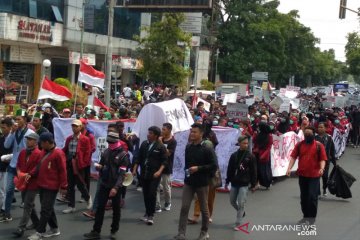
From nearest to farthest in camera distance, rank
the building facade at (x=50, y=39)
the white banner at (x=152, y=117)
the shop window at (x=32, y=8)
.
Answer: the white banner at (x=152, y=117) < the building facade at (x=50, y=39) < the shop window at (x=32, y=8)

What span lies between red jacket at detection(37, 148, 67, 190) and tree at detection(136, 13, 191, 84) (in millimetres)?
20822

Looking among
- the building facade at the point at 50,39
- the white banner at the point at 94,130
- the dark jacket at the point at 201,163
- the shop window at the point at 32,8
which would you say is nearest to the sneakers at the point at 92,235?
the dark jacket at the point at 201,163

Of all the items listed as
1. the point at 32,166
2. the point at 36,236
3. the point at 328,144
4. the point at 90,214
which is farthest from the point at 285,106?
the point at 36,236

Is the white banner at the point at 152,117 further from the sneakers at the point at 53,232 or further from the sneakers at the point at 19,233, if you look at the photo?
the sneakers at the point at 19,233

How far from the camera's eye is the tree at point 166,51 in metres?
28.0

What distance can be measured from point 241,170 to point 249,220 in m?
1.24

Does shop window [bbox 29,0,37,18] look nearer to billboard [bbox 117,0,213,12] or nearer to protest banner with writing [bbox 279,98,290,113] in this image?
billboard [bbox 117,0,213,12]

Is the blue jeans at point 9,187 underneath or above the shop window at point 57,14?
underneath

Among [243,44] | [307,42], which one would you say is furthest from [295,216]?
[307,42]

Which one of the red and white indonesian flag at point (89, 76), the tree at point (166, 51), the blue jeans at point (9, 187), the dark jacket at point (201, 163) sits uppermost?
the tree at point (166, 51)

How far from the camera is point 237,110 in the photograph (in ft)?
51.5

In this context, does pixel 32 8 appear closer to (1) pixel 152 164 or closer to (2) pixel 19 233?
(1) pixel 152 164

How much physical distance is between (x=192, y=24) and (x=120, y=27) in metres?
4.92

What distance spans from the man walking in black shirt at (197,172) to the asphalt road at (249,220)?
23.6 inches
